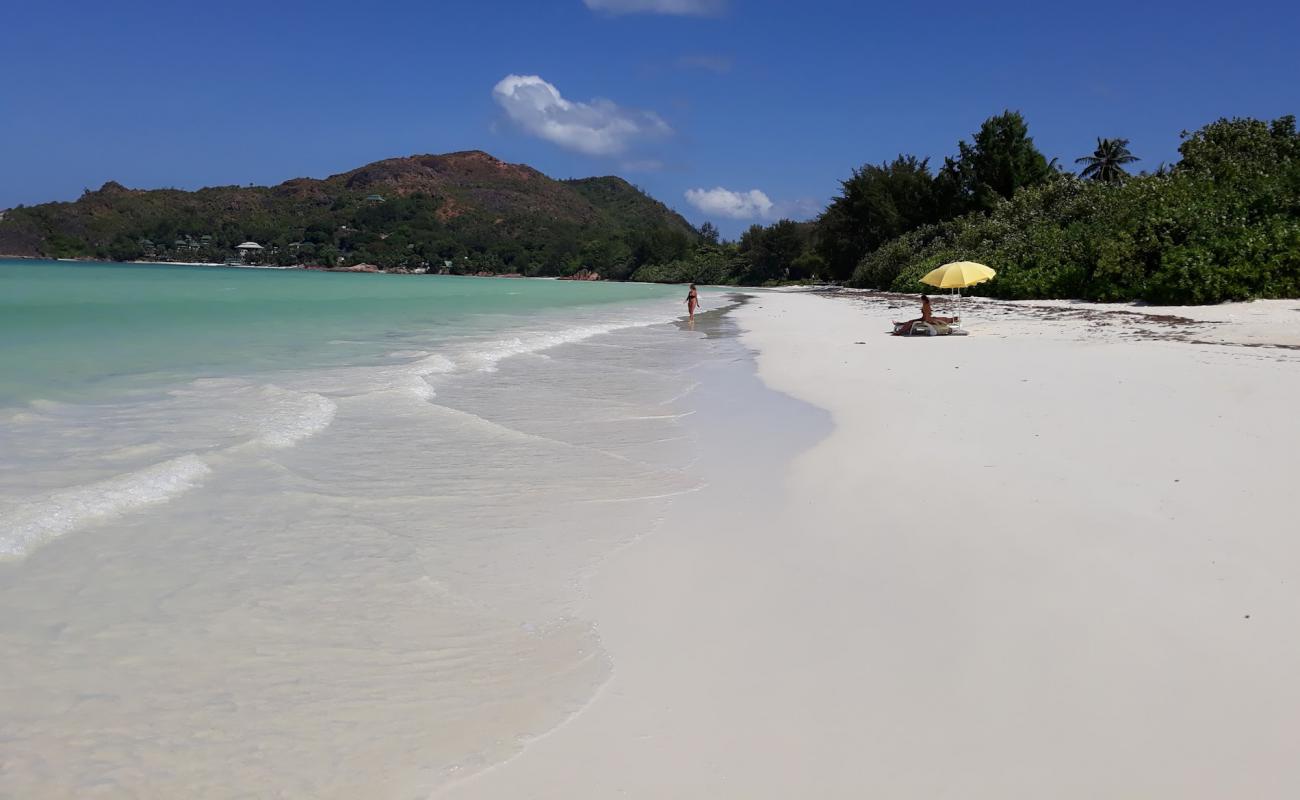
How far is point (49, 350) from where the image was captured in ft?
51.3

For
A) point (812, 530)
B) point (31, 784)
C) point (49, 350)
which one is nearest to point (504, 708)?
point (31, 784)

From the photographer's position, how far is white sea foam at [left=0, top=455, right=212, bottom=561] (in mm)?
4934

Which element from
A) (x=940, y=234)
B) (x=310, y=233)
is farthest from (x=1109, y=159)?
(x=310, y=233)

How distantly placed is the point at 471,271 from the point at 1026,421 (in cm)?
13794

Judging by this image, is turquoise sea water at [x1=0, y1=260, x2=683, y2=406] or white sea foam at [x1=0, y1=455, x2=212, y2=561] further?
turquoise sea water at [x1=0, y1=260, x2=683, y2=406]

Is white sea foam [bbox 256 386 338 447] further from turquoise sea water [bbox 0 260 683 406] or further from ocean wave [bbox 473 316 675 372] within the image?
ocean wave [bbox 473 316 675 372]

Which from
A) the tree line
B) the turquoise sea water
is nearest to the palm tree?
the tree line

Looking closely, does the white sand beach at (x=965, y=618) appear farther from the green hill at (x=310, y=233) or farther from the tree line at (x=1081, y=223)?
the green hill at (x=310, y=233)

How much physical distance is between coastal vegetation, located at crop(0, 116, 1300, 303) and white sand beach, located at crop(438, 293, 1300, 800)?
52.4 feet

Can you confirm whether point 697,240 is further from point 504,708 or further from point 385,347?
point 504,708

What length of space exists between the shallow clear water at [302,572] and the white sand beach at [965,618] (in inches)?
15.4

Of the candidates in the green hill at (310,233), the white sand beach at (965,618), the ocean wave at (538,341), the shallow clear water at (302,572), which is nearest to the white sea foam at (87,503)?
the shallow clear water at (302,572)

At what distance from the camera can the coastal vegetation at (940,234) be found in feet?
71.9

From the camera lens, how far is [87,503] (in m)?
5.50
